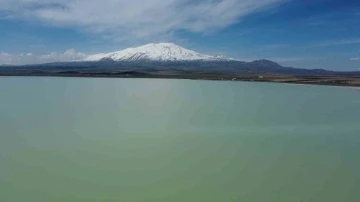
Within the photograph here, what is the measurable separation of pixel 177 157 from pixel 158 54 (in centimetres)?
15846

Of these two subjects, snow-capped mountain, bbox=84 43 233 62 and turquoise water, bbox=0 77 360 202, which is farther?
snow-capped mountain, bbox=84 43 233 62

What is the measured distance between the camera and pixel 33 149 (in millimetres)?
6121

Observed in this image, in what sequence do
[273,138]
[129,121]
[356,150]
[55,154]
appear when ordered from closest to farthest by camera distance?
[55,154]
[356,150]
[273,138]
[129,121]

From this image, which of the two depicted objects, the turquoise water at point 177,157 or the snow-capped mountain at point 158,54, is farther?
the snow-capped mountain at point 158,54

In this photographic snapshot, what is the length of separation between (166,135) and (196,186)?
2.98 m

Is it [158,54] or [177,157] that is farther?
[158,54]

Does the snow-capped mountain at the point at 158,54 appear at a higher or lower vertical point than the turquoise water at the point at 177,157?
higher

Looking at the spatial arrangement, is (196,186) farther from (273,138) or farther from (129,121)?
(129,121)

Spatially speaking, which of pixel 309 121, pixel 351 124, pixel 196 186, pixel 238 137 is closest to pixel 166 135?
pixel 238 137

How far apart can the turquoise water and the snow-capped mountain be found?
140627mm

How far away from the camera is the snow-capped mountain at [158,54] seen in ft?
499

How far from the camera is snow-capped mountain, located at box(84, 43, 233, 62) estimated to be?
152m

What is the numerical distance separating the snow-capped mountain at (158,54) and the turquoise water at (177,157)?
140627 millimetres

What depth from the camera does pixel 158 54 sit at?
16238 cm
